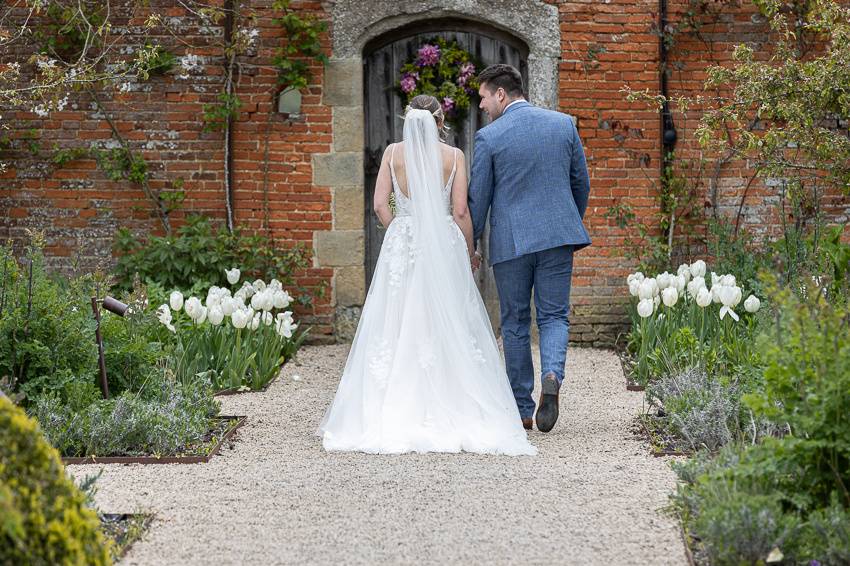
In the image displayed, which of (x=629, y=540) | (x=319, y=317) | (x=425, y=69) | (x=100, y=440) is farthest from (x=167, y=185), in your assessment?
(x=629, y=540)

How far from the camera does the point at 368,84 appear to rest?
9484mm

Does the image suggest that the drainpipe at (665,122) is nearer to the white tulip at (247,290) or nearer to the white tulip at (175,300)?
the white tulip at (247,290)

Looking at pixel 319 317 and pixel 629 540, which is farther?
pixel 319 317

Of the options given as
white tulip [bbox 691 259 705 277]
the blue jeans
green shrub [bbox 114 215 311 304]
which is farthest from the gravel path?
green shrub [bbox 114 215 311 304]

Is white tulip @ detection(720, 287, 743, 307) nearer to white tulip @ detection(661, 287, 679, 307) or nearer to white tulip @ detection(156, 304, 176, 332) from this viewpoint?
white tulip @ detection(661, 287, 679, 307)

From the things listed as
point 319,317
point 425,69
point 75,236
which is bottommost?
point 319,317

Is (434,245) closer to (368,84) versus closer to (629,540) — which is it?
(629,540)

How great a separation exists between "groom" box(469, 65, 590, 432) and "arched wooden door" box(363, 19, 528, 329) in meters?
3.49

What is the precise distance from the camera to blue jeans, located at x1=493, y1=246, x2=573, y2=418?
19.4 ft

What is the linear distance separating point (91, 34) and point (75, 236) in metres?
1.69

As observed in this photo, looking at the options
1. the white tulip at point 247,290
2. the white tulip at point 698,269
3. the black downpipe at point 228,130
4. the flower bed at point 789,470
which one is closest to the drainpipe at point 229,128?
the black downpipe at point 228,130

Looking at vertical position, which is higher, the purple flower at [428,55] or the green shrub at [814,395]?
the purple flower at [428,55]

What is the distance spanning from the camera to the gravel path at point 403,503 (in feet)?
12.1

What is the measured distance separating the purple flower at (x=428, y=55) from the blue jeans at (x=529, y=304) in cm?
381
